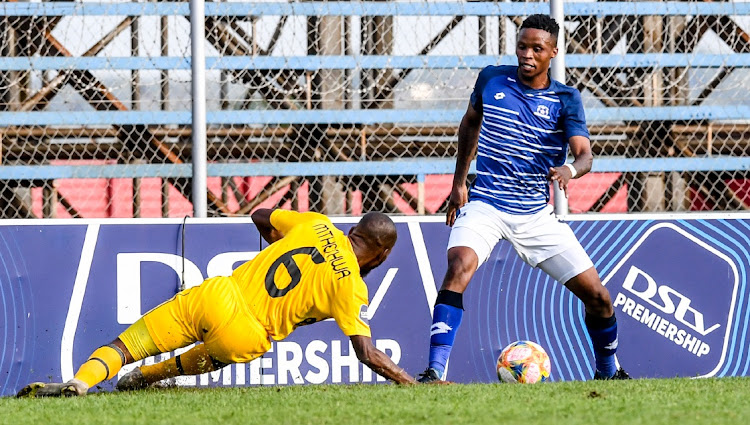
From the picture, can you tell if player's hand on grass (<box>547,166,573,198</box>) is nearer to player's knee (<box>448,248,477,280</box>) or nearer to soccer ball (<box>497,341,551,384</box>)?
player's knee (<box>448,248,477,280</box>)

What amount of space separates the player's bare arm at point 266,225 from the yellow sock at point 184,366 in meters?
0.69

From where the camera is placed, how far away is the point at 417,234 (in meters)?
6.47

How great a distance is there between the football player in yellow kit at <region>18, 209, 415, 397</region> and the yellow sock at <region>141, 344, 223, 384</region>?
6cm

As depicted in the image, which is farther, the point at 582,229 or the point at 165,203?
the point at 165,203

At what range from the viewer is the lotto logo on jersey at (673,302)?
653 cm

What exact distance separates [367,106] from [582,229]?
9.22ft

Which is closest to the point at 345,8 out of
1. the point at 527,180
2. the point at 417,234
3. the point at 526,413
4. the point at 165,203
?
the point at 165,203

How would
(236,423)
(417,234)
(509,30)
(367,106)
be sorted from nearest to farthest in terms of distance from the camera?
(236,423), (417,234), (509,30), (367,106)

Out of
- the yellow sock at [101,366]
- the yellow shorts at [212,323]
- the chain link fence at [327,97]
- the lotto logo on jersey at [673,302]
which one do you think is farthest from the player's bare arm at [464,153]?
the chain link fence at [327,97]

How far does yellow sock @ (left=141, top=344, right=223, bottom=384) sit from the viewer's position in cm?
538

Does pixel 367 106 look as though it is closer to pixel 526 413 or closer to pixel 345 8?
pixel 345 8

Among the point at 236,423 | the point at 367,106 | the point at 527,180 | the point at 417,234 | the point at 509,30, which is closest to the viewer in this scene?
the point at 236,423

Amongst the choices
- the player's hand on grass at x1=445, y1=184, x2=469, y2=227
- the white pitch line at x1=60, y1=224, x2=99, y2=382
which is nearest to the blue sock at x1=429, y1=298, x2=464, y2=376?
the player's hand on grass at x1=445, y1=184, x2=469, y2=227

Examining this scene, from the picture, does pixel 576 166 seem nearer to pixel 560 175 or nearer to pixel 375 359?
pixel 560 175
